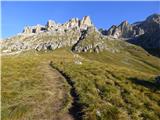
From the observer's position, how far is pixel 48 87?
3825 cm

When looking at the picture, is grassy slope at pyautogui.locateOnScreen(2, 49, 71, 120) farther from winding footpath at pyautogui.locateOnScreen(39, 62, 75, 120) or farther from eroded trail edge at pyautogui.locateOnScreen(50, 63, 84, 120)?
eroded trail edge at pyautogui.locateOnScreen(50, 63, 84, 120)

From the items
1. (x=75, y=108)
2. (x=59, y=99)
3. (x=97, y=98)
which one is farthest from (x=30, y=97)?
(x=97, y=98)

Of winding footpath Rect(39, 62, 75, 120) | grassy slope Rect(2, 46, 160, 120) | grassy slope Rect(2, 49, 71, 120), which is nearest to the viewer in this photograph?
winding footpath Rect(39, 62, 75, 120)

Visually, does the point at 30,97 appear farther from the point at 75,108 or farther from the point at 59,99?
the point at 75,108

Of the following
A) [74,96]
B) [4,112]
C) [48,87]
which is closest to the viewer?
[4,112]

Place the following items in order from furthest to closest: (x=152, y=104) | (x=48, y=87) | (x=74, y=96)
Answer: (x=48, y=87) → (x=74, y=96) → (x=152, y=104)

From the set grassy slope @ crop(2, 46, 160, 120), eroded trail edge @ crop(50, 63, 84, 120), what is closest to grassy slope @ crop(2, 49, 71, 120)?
grassy slope @ crop(2, 46, 160, 120)

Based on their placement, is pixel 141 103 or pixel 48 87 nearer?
pixel 141 103

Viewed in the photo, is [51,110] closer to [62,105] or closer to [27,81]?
[62,105]

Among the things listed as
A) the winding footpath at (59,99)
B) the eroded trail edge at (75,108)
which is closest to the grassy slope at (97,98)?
the eroded trail edge at (75,108)

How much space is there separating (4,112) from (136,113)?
42.7 feet

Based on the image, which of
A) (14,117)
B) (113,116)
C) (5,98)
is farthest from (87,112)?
(5,98)

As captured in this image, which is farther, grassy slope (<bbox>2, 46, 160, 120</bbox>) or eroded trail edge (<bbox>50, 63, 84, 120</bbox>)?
grassy slope (<bbox>2, 46, 160, 120</bbox>)

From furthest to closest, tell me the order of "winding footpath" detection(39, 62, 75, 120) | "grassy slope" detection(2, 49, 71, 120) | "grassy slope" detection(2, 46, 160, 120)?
"grassy slope" detection(2, 49, 71, 120), "grassy slope" detection(2, 46, 160, 120), "winding footpath" detection(39, 62, 75, 120)
